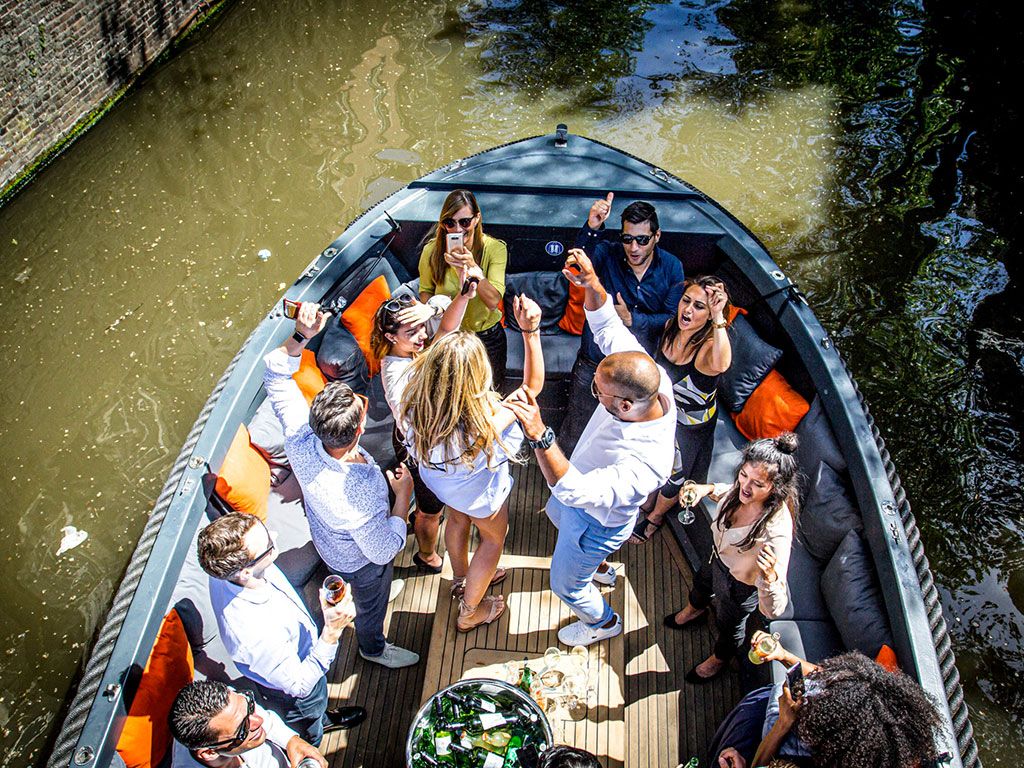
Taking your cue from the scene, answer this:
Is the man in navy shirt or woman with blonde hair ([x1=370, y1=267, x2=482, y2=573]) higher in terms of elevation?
the man in navy shirt

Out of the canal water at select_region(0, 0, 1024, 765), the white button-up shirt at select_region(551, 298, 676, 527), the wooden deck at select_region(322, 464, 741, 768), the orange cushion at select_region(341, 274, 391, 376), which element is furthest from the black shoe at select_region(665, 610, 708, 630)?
the orange cushion at select_region(341, 274, 391, 376)

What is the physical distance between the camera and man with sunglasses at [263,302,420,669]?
2.35 m

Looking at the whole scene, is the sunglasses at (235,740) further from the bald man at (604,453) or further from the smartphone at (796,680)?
the smartphone at (796,680)

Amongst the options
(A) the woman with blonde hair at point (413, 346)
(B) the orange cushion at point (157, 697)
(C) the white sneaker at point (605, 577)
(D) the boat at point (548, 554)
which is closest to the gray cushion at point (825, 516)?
(D) the boat at point (548, 554)

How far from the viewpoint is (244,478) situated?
3.12m

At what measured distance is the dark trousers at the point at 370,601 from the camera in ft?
8.55

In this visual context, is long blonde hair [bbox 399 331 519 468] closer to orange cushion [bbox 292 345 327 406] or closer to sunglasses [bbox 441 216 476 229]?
sunglasses [bbox 441 216 476 229]

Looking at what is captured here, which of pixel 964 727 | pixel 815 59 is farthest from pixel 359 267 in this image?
pixel 815 59

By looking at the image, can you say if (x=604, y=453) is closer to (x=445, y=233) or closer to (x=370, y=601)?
(x=370, y=601)

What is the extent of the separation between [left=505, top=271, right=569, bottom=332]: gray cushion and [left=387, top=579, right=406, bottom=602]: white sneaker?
1.49 meters

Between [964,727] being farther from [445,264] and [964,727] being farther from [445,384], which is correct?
[445,264]

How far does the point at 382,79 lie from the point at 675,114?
271 cm

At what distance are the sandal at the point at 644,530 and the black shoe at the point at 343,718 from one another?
133 centimetres

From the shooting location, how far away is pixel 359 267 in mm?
A: 3920
